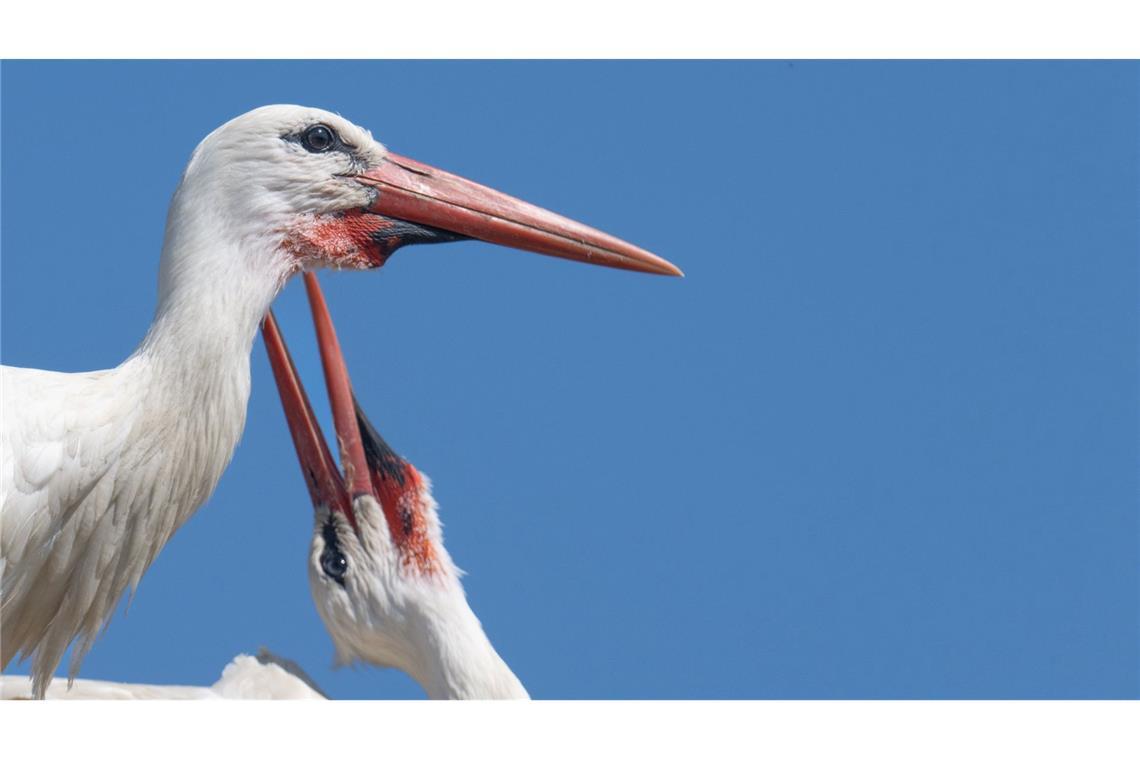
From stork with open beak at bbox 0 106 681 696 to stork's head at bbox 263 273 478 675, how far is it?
1578 mm

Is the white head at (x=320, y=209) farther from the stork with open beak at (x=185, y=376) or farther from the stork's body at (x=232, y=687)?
the stork's body at (x=232, y=687)

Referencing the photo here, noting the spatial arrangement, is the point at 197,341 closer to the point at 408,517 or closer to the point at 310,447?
the point at 310,447

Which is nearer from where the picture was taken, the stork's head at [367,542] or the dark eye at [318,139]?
the dark eye at [318,139]

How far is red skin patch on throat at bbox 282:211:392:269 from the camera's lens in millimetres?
3910

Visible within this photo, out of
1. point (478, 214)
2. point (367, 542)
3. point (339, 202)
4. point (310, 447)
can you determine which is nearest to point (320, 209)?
point (339, 202)

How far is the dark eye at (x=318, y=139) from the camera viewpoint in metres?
3.96

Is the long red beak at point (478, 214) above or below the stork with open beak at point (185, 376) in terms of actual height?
above

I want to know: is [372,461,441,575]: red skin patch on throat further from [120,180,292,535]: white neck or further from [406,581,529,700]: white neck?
[120,180,292,535]: white neck

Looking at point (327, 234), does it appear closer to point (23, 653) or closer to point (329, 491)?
point (23, 653)

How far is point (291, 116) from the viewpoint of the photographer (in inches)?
155

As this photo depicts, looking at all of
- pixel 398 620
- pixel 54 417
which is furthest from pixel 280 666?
pixel 54 417

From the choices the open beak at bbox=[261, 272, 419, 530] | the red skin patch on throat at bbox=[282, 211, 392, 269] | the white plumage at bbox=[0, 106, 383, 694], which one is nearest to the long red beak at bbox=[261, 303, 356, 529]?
the open beak at bbox=[261, 272, 419, 530]

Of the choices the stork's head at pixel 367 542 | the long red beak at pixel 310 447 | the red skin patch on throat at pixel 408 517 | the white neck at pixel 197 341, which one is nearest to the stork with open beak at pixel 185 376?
the white neck at pixel 197 341

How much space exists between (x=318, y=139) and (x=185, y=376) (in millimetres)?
630
